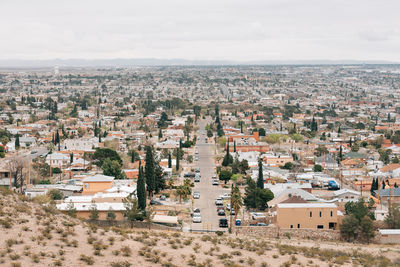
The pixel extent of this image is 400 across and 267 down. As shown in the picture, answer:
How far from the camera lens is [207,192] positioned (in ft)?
125

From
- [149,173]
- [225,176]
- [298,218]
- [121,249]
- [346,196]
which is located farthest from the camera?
[225,176]

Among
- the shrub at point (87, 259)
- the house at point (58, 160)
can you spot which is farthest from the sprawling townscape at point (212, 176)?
the house at point (58, 160)

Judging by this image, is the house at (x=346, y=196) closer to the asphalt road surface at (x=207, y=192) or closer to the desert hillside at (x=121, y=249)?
the asphalt road surface at (x=207, y=192)

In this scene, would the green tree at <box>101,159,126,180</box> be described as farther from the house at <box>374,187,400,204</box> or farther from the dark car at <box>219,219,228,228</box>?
the house at <box>374,187,400,204</box>

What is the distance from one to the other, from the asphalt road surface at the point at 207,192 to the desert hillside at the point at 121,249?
889 centimetres

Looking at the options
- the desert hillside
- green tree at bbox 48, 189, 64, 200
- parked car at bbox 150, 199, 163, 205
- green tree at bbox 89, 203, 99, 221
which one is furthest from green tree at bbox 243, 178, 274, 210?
the desert hillside

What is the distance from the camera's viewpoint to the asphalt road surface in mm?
28653

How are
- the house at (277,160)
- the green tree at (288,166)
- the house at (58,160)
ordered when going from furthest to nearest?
1. the house at (277,160)
2. the house at (58,160)
3. the green tree at (288,166)

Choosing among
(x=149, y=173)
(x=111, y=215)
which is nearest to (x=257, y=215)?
(x=111, y=215)

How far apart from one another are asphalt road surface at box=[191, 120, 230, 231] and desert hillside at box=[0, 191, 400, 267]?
889 centimetres

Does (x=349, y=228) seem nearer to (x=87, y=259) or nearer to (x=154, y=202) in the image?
(x=154, y=202)

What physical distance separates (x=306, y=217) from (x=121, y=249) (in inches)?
533

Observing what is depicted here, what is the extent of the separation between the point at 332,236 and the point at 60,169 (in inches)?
1077

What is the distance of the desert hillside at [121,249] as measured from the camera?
1458cm
